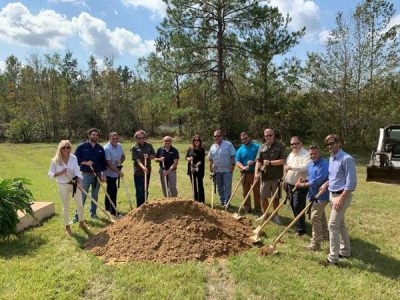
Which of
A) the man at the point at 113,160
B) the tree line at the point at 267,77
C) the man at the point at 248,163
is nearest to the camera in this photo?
the man at the point at 113,160

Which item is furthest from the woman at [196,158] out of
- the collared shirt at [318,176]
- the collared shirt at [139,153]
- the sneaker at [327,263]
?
the sneaker at [327,263]

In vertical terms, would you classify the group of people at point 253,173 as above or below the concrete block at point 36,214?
above

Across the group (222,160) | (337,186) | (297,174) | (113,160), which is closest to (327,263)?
(337,186)

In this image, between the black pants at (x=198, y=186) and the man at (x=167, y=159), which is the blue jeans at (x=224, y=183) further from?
the man at (x=167, y=159)

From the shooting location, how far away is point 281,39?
69.6 feet

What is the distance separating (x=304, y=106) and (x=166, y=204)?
20008 mm

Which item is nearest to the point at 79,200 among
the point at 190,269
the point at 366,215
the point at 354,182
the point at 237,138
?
the point at 190,269

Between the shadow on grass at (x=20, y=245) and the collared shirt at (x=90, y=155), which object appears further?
the collared shirt at (x=90, y=155)

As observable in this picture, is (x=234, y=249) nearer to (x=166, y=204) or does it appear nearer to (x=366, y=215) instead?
(x=166, y=204)

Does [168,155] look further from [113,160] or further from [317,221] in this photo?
[317,221]

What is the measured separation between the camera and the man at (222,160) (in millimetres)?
8617

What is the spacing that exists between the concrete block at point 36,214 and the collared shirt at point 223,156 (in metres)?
3.70

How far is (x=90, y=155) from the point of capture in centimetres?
786

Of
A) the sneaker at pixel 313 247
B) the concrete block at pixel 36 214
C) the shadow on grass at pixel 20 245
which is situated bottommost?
the sneaker at pixel 313 247
